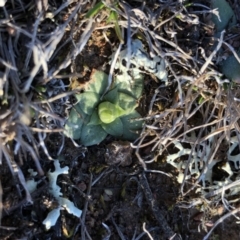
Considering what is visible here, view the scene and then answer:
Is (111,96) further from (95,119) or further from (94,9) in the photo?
(94,9)

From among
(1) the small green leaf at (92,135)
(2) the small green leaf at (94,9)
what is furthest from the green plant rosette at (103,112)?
(2) the small green leaf at (94,9)

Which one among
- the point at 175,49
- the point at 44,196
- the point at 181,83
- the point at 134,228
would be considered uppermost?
the point at 175,49

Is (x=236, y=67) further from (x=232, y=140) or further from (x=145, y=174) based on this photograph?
(x=145, y=174)

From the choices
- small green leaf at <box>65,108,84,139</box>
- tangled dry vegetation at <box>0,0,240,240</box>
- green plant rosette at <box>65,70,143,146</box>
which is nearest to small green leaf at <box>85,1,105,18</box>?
tangled dry vegetation at <box>0,0,240,240</box>

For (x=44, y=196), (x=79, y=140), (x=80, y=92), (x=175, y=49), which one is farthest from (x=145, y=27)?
(x=44, y=196)

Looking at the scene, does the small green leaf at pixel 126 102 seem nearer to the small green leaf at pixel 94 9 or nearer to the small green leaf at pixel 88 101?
the small green leaf at pixel 88 101

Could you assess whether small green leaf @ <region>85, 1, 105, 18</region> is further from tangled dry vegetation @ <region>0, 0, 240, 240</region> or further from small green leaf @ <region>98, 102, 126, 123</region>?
small green leaf @ <region>98, 102, 126, 123</region>

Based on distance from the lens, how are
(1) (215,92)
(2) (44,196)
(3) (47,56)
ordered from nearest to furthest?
(3) (47,56) < (2) (44,196) < (1) (215,92)
